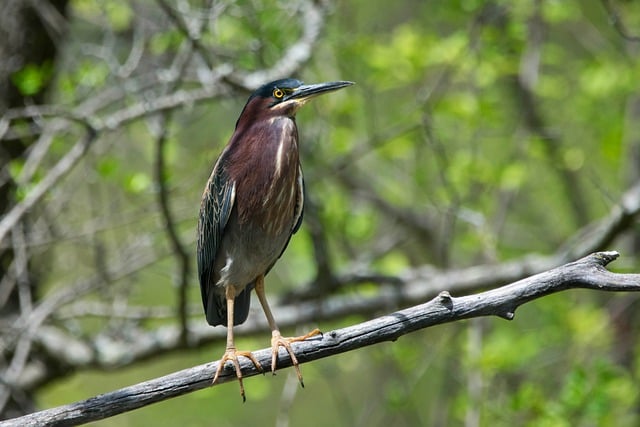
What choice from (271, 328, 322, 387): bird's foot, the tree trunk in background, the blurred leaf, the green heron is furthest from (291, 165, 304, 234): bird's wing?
the tree trunk in background

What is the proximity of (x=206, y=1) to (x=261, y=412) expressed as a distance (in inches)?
306

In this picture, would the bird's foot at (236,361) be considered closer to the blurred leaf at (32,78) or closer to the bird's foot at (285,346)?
the bird's foot at (285,346)

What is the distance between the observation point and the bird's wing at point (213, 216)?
14.0ft

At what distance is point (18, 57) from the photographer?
6594mm

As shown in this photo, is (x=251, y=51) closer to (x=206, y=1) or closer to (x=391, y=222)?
(x=206, y=1)

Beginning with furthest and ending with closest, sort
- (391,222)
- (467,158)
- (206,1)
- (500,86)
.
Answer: (500,86), (391,222), (467,158), (206,1)

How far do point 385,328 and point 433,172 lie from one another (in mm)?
5565

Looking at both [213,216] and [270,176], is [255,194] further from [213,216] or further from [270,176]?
[213,216]

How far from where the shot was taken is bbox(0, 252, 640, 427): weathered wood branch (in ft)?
10.5

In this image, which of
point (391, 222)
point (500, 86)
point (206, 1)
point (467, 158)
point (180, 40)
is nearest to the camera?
point (206, 1)

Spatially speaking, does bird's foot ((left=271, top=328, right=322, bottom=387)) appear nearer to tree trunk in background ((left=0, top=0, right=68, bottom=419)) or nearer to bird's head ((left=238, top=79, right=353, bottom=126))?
bird's head ((left=238, top=79, right=353, bottom=126))

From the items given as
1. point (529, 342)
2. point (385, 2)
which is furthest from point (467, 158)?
point (385, 2)

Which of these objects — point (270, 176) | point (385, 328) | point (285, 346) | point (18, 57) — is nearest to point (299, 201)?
point (270, 176)

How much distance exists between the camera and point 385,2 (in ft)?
33.4
